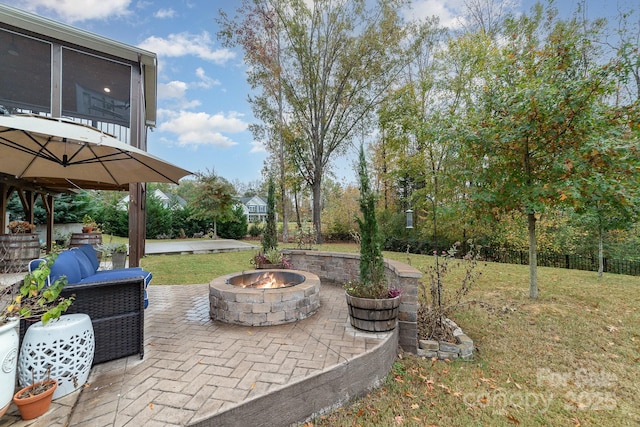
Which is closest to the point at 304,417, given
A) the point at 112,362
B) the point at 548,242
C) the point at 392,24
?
the point at 112,362

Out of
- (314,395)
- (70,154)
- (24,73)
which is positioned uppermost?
(24,73)

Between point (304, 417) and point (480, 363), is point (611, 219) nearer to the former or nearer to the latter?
point (480, 363)

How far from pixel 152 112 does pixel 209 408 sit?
38.9 ft

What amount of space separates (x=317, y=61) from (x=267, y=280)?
12676mm

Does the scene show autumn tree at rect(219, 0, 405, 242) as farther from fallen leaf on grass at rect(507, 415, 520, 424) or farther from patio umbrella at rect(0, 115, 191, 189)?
fallen leaf on grass at rect(507, 415, 520, 424)

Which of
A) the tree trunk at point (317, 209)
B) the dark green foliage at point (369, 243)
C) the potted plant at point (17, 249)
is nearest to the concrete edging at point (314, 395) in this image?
the dark green foliage at point (369, 243)

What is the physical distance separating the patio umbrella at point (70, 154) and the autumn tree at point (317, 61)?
10909 millimetres

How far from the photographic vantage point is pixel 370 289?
312 centimetres

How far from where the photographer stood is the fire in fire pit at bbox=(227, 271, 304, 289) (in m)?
4.13

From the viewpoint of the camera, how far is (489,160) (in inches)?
206

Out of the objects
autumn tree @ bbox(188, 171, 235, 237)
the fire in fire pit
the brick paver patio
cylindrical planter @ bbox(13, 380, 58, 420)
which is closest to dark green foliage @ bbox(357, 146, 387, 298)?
the brick paver patio

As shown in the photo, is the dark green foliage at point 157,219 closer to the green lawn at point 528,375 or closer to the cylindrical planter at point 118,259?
the cylindrical planter at point 118,259

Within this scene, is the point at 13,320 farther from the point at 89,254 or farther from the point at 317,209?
the point at 317,209

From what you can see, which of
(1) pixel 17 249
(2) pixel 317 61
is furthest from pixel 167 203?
(1) pixel 17 249
